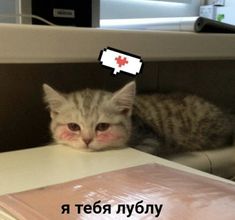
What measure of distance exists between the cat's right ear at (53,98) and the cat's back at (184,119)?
0.23 metres

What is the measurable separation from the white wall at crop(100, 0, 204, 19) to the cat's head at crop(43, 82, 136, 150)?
44.4 inches

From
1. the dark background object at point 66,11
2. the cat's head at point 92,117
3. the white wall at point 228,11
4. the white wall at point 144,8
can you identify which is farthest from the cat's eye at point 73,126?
the white wall at point 228,11

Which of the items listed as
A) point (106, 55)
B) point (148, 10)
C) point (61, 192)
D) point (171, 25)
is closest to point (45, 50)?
point (106, 55)

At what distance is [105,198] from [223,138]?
70 cm

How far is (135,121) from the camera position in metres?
0.97

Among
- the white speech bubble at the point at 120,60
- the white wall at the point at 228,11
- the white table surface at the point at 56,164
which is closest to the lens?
the white table surface at the point at 56,164

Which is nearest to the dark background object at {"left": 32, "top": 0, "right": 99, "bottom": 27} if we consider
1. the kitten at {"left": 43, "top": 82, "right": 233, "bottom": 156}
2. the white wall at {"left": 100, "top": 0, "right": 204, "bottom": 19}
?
the kitten at {"left": 43, "top": 82, "right": 233, "bottom": 156}

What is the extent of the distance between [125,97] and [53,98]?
5.9 inches

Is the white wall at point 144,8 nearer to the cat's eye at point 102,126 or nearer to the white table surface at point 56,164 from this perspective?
the cat's eye at point 102,126

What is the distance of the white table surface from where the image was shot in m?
0.54

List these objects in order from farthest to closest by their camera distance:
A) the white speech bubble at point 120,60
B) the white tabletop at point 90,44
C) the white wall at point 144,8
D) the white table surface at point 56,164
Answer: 1. the white wall at point 144,8
2. the white speech bubble at point 120,60
3. the white tabletop at point 90,44
4. the white table surface at point 56,164

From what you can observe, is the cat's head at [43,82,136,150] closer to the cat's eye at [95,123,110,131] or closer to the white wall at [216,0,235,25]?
the cat's eye at [95,123,110,131]

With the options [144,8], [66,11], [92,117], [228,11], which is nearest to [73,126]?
[92,117]

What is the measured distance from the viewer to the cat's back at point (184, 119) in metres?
1.04
